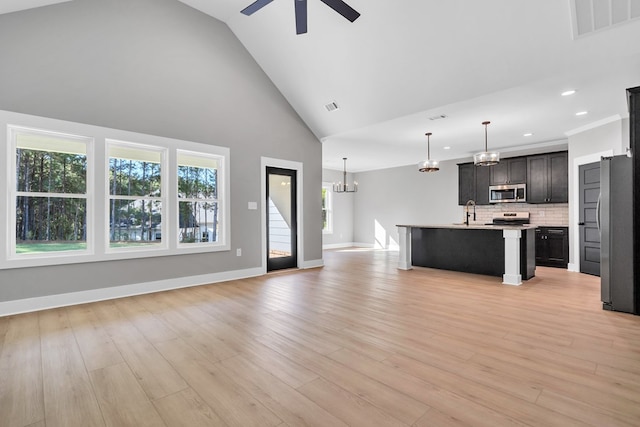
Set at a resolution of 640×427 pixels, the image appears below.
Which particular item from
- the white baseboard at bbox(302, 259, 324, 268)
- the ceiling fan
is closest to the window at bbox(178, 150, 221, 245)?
the white baseboard at bbox(302, 259, 324, 268)

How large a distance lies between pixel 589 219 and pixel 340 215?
7.16m

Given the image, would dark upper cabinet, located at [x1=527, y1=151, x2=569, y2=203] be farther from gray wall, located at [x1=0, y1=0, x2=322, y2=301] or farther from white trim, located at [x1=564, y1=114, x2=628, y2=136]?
gray wall, located at [x1=0, y1=0, x2=322, y2=301]

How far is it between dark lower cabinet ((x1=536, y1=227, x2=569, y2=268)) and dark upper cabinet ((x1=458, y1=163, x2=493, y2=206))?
1506 mm

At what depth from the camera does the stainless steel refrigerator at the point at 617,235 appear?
11.2 ft

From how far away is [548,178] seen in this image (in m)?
6.80

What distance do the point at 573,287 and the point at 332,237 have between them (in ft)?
24.1

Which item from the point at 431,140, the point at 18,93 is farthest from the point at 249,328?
the point at 431,140

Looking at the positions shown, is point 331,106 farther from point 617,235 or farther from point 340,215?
point 340,215

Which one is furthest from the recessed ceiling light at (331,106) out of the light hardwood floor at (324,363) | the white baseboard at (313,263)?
the light hardwood floor at (324,363)

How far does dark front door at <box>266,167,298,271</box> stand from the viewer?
241 inches

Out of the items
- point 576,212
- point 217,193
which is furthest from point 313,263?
point 576,212

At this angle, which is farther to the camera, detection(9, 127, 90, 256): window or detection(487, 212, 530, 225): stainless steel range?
detection(487, 212, 530, 225): stainless steel range

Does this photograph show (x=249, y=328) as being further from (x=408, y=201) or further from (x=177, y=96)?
(x=408, y=201)

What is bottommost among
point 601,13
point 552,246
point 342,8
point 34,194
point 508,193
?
point 552,246
